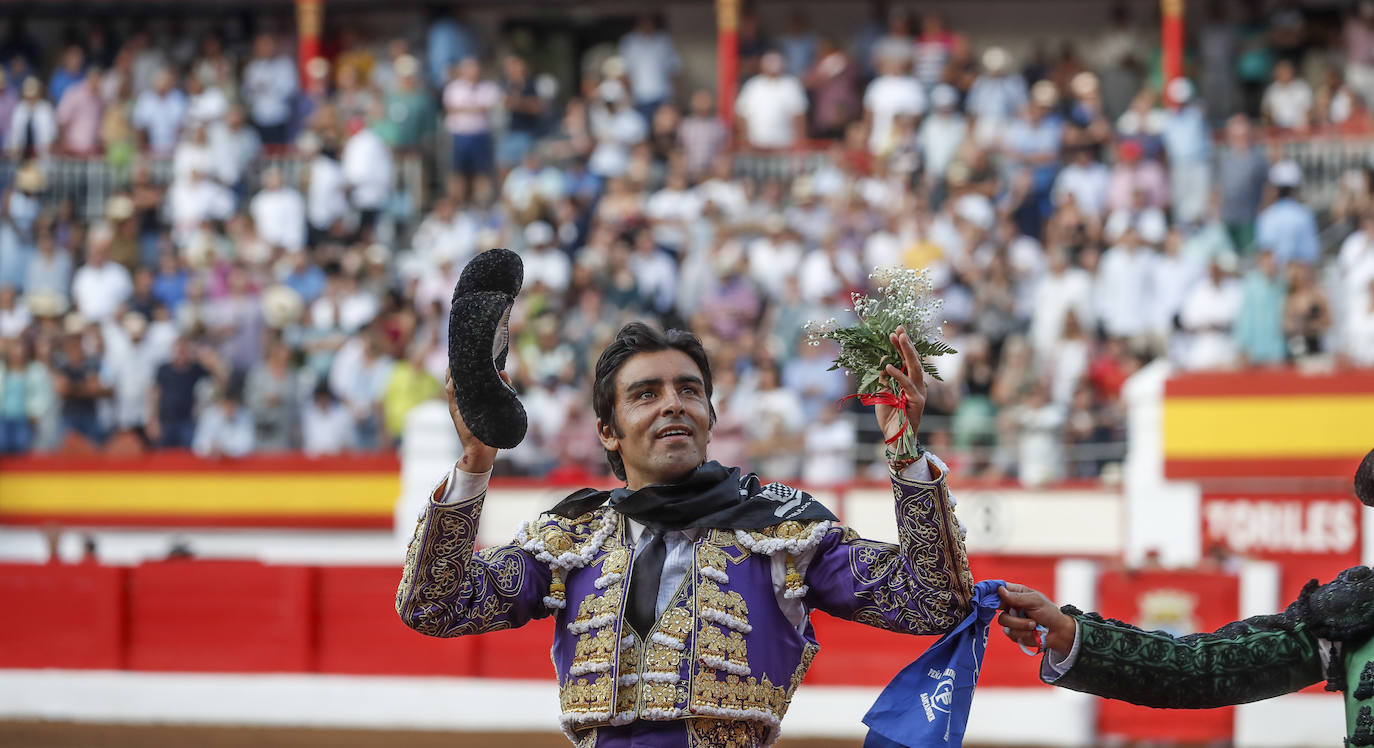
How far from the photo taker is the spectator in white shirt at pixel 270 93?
1481cm

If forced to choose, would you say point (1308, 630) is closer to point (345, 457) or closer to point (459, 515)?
point (459, 515)

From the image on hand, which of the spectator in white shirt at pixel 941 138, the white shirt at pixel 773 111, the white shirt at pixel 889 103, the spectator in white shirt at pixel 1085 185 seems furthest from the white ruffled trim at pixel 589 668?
the white shirt at pixel 773 111

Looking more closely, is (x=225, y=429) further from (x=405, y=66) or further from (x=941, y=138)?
(x=941, y=138)

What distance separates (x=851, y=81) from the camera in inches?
556

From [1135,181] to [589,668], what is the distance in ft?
30.8

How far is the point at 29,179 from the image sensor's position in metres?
14.1

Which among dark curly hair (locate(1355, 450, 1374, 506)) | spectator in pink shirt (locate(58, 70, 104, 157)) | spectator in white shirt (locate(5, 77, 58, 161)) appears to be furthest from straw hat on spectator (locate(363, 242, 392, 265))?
dark curly hair (locate(1355, 450, 1374, 506))

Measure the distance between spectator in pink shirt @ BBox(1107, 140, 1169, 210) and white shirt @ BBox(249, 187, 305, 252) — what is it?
5581 mm

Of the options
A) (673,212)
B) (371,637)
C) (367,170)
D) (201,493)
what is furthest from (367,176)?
(371,637)

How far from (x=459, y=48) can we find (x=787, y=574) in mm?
12149

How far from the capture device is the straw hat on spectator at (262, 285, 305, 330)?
1204 centimetres

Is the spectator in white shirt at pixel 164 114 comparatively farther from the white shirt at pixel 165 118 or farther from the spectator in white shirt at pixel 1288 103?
the spectator in white shirt at pixel 1288 103

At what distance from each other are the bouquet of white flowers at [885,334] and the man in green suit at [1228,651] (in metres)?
0.44

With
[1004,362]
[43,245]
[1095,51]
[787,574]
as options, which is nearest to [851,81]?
[1095,51]
